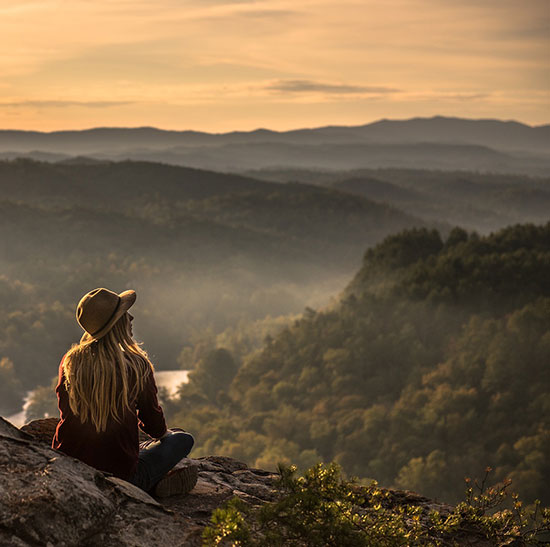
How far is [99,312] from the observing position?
219 inches

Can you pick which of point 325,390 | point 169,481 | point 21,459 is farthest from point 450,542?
point 325,390

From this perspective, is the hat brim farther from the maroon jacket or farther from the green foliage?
the green foliage

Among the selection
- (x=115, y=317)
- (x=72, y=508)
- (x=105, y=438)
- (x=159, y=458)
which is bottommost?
(x=159, y=458)

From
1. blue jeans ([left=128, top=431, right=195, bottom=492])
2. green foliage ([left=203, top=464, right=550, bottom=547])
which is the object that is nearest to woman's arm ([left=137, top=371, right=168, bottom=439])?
blue jeans ([left=128, top=431, right=195, bottom=492])

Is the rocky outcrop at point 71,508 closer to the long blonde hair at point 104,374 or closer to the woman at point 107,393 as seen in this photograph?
the woman at point 107,393

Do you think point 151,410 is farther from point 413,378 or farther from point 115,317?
point 413,378

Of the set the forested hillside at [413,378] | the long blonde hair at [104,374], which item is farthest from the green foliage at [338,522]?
the forested hillside at [413,378]

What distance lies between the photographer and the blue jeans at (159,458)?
6469mm

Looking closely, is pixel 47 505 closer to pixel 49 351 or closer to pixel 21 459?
pixel 21 459

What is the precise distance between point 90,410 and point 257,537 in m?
1.89

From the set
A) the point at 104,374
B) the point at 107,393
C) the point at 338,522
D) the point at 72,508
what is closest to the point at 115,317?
the point at 104,374

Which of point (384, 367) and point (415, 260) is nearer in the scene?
point (384, 367)

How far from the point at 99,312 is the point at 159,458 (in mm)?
1932

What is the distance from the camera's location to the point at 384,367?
4023 inches
